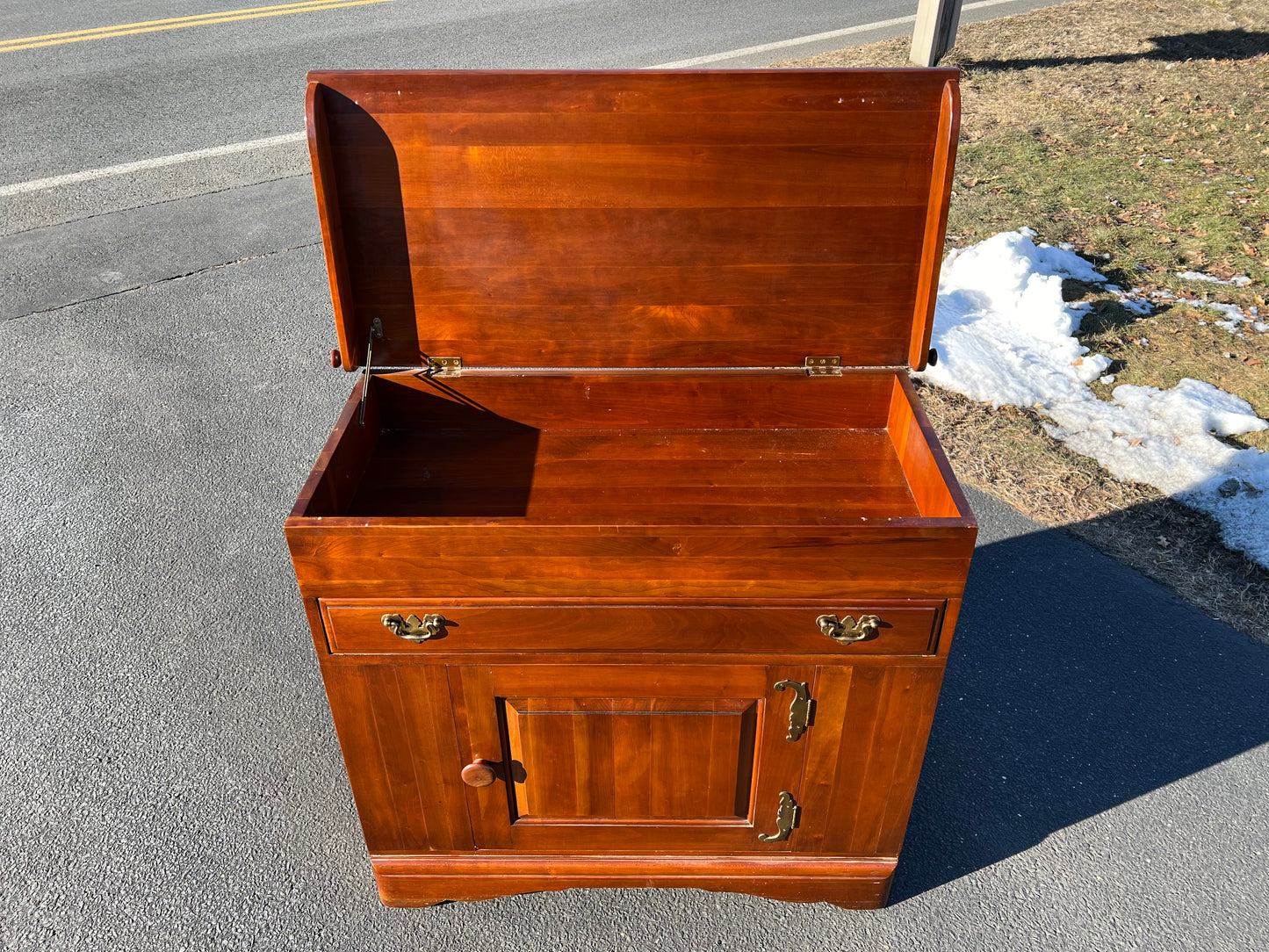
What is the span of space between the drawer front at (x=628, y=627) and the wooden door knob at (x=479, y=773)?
0.98 ft

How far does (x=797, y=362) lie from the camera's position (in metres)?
2.17

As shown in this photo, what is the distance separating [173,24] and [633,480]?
31.5 ft

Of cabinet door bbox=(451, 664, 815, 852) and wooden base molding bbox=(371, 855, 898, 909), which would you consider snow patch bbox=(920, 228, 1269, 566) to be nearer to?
wooden base molding bbox=(371, 855, 898, 909)

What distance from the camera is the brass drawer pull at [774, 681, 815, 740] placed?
1.80 metres

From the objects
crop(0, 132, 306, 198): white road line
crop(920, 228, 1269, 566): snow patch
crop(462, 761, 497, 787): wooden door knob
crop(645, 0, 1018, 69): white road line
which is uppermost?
crop(645, 0, 1018, 69): white road line

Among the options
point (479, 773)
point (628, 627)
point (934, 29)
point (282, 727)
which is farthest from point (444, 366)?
point (934, 29)

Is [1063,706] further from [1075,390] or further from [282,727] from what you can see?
[282,727]

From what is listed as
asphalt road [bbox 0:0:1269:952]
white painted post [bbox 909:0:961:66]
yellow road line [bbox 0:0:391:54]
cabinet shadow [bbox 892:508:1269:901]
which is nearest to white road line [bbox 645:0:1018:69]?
white painted post [bbox 909:0:961:66]

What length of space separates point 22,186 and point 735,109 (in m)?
6.02

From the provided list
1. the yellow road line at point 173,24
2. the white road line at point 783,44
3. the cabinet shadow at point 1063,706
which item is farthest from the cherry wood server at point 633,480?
the yellow road line at point 173,24

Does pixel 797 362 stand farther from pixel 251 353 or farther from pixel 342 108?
pixel 251 353

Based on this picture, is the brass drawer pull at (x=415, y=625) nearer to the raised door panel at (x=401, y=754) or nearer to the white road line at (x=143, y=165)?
the raised door panel at (x=401, y=754)

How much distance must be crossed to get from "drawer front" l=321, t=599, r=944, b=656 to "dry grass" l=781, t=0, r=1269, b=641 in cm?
188

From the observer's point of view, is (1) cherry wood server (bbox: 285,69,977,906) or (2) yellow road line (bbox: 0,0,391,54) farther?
(2) yellow road line (bbox: 0,0,391,54)
